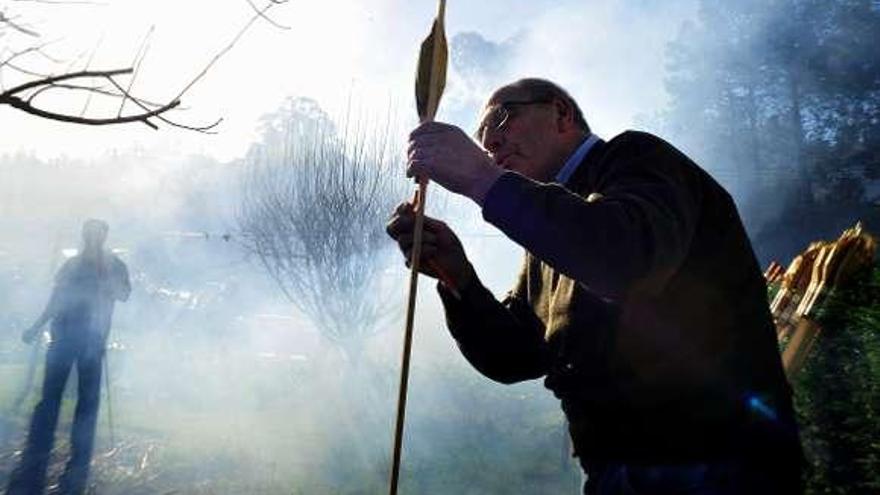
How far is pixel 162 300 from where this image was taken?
15773mm

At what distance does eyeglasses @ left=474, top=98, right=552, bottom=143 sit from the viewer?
203 cm

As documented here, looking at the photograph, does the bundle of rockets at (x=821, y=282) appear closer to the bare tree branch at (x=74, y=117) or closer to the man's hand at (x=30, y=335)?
the bare tree branch at (x=74, y=117)

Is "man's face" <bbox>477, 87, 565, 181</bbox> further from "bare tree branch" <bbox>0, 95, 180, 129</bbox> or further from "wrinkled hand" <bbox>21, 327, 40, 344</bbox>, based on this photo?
"wrinkled hand" <bbox>21, 327, 40, 344</bbox>

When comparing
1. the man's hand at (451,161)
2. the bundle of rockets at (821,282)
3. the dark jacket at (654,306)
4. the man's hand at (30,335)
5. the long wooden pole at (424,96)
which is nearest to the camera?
the dark jacket at (654,306)

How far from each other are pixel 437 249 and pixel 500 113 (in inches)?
18.8

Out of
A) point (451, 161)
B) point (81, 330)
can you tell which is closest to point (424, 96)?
point (451, 161)

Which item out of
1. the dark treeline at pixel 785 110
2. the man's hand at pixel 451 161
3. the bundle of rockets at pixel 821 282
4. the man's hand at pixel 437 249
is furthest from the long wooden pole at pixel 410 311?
the dark treeline at pixel 785 110

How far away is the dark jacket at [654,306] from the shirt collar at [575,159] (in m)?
0.02

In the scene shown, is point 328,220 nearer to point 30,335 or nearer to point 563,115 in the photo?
point 30,335

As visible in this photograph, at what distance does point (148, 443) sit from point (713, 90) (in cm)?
1826

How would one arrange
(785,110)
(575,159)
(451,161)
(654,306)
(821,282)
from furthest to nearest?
(785,110) < (821,282) < (575,159) < (654,306) < (451,161)

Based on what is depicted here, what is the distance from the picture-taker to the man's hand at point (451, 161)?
1535 millimetres

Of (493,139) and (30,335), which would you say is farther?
(30,335)

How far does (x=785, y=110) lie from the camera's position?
63.0ft
